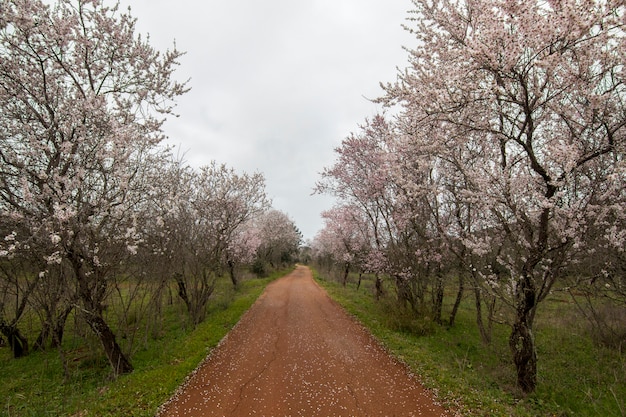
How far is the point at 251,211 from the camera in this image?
61.5ft

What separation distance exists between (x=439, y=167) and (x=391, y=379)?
746 cm

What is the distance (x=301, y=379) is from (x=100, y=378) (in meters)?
5.19

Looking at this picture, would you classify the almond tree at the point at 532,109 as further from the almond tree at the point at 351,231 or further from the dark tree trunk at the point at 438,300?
the almond tree at the point at 351,231

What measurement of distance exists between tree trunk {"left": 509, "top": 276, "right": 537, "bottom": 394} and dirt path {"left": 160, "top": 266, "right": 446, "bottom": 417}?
2.50 m

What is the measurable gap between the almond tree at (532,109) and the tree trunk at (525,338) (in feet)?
0.07

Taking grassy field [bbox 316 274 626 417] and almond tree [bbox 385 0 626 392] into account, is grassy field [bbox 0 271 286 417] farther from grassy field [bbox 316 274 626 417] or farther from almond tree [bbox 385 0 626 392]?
almond tree [bbox 385 0 626 392]

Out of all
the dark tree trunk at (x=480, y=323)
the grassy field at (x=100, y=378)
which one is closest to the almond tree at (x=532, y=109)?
the dark tree trunk at (x=480, y=323)

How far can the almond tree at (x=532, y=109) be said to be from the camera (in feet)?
16.1

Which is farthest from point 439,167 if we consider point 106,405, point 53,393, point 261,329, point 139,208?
point 53,393

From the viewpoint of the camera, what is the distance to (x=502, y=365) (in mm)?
8445

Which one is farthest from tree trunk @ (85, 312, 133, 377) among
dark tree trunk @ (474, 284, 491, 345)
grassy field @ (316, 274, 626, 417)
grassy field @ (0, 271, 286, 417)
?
dark tree trunk @ (474, 284, 491, 345)

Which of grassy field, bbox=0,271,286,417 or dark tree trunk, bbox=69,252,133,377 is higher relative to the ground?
dark tree trunk, bbox=69,252,133,377

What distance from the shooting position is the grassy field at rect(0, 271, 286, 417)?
5.64m

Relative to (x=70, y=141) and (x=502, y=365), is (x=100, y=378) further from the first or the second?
(x=502, y=365)
